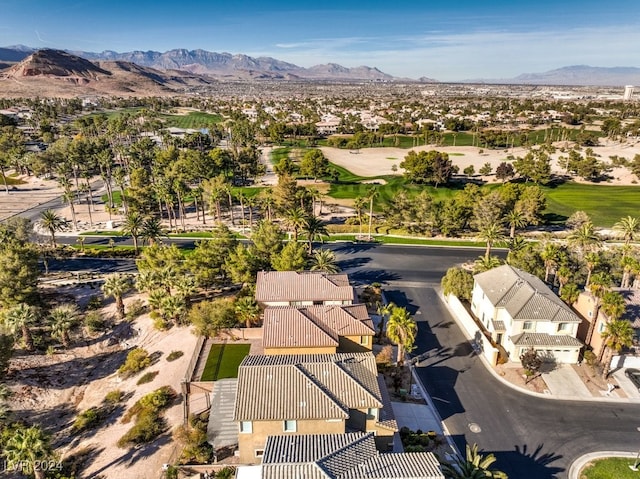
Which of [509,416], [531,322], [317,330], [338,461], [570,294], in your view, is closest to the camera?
[338,461]

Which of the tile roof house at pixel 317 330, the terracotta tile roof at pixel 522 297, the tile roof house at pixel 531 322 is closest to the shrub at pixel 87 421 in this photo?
the tile roof house at pixel 317 330

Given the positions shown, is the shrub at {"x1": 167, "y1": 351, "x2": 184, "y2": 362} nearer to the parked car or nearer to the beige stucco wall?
the beige stucco wall

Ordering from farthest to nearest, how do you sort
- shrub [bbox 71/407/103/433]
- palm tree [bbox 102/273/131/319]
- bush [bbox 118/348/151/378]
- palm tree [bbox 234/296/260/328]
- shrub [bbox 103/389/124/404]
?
1. palm tree [bbox 102/273/131/319]
2. palm tree [bbox 234/296/260/328]
3. bush [bbox 118/348/151/378]
4. shrub [bbox 103/389/124/404]
5. shrub [bbox 71/407/103/433]

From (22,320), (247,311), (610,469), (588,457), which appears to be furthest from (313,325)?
(22,320)

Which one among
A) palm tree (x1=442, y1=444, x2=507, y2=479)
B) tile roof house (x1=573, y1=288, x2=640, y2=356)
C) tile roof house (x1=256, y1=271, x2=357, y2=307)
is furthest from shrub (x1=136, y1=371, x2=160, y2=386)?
tile roof house (x1=573, y1=288, x2=640, y2=356)

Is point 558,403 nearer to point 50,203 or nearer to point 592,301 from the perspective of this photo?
point 592,301

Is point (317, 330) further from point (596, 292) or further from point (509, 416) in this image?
point (596, 292)

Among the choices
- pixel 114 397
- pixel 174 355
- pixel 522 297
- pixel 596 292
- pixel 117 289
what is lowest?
pixel 114 397

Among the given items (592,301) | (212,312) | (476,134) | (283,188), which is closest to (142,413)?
(212,312)
